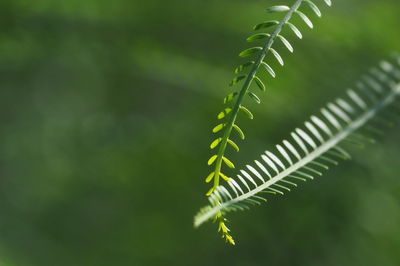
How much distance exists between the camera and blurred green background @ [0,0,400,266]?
0.99m

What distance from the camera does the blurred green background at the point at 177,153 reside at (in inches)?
39.1

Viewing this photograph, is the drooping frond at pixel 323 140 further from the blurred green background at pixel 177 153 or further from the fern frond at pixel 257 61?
the blurred green background at pixel 177 153

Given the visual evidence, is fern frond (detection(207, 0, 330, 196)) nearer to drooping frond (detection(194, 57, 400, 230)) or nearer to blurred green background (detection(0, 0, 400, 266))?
drooping frond (detection(194, 57, 400, 230))

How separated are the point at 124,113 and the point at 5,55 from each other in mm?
585

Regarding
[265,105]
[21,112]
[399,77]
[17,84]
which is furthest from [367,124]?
[17,84]

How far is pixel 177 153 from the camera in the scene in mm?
1150

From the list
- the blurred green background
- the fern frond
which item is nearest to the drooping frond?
the fern frond

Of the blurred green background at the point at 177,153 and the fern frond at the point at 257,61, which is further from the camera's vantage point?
the blurred green background at the point at 177,153

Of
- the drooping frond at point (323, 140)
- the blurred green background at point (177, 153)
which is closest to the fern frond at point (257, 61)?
the drooping frond at point (323, 140)

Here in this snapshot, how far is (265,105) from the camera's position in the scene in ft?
3.45

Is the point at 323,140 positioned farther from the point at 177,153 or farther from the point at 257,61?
the point at 177,153

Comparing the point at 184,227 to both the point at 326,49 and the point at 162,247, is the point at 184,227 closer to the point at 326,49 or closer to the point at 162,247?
the point at 162,247

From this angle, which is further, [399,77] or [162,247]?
[162,247]

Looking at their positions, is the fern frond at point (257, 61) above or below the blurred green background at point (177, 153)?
below
